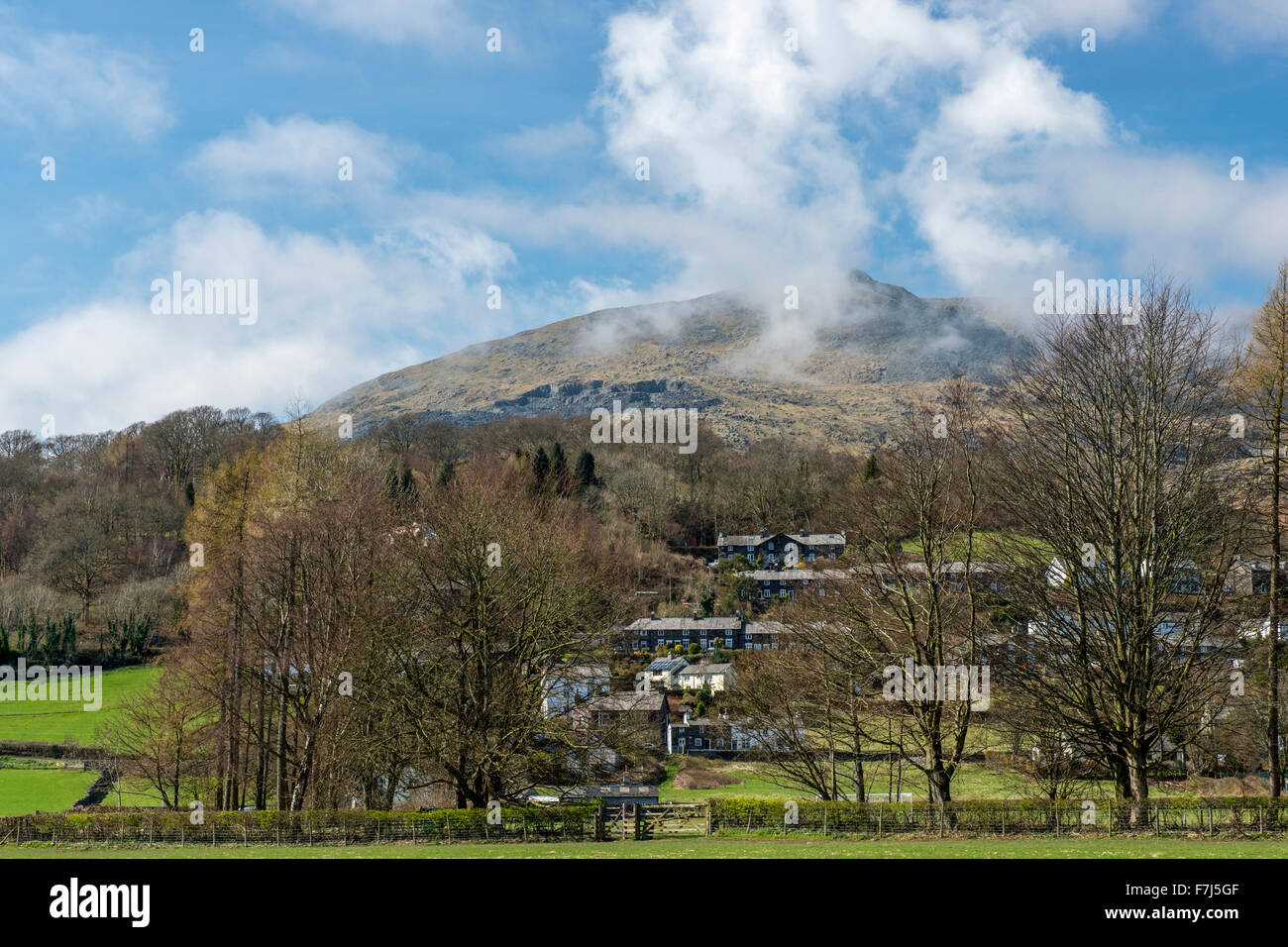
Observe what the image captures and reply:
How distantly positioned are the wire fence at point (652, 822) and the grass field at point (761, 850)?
4.29 feet

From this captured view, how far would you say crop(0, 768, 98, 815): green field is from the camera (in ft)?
165

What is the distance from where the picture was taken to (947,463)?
3092 centimetres

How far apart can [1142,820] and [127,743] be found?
43849mm

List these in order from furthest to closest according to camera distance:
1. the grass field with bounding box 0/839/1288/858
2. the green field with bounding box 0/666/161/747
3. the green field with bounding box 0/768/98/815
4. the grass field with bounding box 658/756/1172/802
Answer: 1. the green field with bounding box 0/666/161/747
2. the green field with bounding box 0/768/98/815
3. the grass field with bounding box 658/756/1172/802
4. the grass field with bounding box 0/839/1288/858

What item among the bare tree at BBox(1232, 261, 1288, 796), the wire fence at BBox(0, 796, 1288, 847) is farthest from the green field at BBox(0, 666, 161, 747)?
the bare tree at BBox(1232, 261, 1288, 796)

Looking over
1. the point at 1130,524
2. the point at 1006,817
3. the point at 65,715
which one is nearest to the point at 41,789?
the point at 65,715

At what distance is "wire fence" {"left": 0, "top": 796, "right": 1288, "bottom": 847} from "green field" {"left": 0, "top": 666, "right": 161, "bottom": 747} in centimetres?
3605

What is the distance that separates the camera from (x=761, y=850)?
906 inches

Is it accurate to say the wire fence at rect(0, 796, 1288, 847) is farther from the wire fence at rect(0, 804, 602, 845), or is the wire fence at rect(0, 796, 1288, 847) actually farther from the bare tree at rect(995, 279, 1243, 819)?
the bare tree at rect(995, 279, 1243, 819)

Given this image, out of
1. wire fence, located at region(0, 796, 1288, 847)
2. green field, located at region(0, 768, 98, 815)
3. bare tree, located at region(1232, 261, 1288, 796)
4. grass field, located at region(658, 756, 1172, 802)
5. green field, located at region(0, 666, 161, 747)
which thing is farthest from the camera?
green field, located at region(0, 666, 161, 747)

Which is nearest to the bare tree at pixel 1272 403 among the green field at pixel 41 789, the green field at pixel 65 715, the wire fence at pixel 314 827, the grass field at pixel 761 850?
the grass field at pixel 761 850

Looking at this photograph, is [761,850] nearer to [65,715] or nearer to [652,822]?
[652,822]
